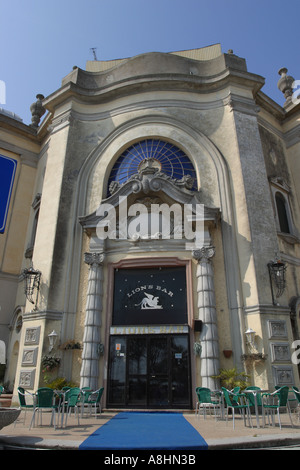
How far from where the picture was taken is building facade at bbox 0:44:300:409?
12875 millimetres

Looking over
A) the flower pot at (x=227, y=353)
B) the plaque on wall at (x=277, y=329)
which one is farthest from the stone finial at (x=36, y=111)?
the plaque on wall at (x=277, y=329)

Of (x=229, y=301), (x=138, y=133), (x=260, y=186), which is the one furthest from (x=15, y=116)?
(x=229, y=301)

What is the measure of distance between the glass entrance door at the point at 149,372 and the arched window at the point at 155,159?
730 centimetres

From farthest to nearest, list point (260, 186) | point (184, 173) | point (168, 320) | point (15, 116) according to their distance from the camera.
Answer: point (15, 116) < point (184, 173) < point (260, 186) < point (168, 320)

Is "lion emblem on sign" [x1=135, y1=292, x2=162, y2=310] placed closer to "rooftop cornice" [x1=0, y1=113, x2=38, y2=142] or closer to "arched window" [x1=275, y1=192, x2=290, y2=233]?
"arched window" [x1=275, y1=192, x2=290, y2=233]

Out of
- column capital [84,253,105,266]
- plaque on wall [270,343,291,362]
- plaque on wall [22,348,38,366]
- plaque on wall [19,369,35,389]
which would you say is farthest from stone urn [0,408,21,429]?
plaque on wall [270,343,291,362]

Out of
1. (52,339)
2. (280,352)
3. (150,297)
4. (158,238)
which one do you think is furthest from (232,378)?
(52,339)

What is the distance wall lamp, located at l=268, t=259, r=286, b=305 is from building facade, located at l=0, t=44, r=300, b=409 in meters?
0.06

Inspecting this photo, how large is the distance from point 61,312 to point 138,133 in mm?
9255

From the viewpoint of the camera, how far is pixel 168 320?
528 inches

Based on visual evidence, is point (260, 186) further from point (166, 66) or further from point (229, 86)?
point (166, 66)

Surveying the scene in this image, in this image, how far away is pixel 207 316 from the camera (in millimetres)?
12891

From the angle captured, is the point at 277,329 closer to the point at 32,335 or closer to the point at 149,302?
the point at 149,302

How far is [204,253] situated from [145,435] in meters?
7.64
